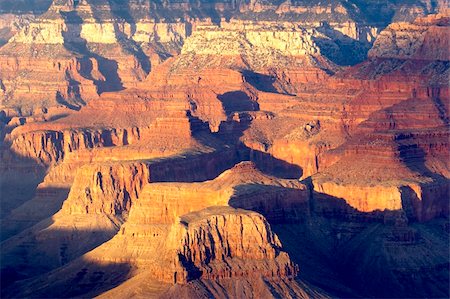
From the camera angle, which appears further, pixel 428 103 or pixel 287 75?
pixel 287 75

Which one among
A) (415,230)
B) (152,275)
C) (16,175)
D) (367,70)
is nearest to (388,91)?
(367,70)

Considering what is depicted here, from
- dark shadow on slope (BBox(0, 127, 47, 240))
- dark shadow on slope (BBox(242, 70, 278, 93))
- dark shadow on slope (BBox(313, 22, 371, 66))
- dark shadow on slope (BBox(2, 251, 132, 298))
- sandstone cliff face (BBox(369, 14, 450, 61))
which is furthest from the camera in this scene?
dark shadow on slope (BBox(313, 22, 371, 66))

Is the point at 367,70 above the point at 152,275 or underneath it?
above

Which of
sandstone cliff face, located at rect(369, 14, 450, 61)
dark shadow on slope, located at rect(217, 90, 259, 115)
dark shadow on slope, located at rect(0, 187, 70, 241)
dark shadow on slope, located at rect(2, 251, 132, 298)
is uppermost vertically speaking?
sandstone cliff face, located at rect(369, 14, 450, 61)

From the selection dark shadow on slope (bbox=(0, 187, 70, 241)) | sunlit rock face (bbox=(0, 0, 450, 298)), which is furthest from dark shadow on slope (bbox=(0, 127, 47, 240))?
dark shadow on slope (bbox=(0, 187, 70, 241))

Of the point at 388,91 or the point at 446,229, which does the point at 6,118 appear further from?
the point at 446,229

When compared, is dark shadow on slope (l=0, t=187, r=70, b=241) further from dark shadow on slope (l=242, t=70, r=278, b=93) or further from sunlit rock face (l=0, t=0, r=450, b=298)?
dark shadow on slope (l=242, t=70, r=278, b=93)

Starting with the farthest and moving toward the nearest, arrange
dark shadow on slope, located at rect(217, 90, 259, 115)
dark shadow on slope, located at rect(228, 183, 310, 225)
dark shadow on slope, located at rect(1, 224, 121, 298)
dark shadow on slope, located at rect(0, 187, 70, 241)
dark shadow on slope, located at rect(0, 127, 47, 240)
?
dark shadow on slope, located at rect(217, 90, 259, 115)
dark shadow on slope, located at rect(0, 127, 47, 240)
dark shadow on slope, located at rect(0, 187, 70, 241)
dark shadow on slope, located at rect(1, 224, 121, 298)
dark shadow on slope, located at rect(228, 183, 310, 225)

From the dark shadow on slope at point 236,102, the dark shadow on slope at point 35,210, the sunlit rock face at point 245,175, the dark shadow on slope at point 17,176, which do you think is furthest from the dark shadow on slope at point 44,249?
the dark shadow on slope at point 236,102
